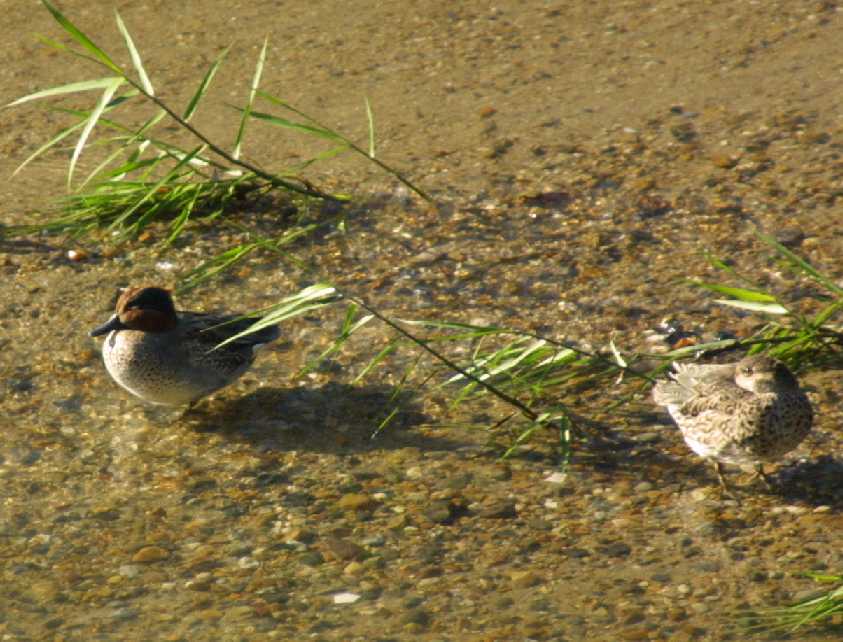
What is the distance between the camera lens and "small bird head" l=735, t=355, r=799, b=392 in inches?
191

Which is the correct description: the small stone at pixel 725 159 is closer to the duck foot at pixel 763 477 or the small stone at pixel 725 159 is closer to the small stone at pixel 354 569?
the duck foot at pixel 763 477

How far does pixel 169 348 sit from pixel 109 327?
0.31 m

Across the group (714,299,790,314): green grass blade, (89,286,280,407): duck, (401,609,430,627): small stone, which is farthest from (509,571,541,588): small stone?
(89,286,280,407): duck

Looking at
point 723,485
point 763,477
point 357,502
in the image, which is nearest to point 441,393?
point 357,502

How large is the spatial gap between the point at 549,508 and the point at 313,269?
2.12 metres

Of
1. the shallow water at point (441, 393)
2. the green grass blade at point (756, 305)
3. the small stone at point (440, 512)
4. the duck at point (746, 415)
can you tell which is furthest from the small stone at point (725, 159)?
the small stone at point (440, 512)

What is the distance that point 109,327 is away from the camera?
5.79 metres

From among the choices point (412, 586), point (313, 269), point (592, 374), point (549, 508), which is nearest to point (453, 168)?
point (313, 269)

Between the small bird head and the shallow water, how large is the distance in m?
0.38

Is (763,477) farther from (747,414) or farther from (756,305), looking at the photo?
(756,305)

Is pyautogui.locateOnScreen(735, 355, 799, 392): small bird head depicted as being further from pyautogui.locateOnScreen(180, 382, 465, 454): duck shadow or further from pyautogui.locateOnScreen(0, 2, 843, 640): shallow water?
pyautogui.locateOnScreen(180, 382, 465, 454): duck shadow

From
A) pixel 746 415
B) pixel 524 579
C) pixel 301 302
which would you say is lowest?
pixel 524 579

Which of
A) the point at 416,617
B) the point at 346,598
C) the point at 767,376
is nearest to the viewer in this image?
the point at 416,617

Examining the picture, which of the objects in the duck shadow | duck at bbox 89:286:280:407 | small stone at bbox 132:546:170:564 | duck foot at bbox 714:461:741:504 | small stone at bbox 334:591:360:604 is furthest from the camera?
duck at bbox 89:286:280:407
